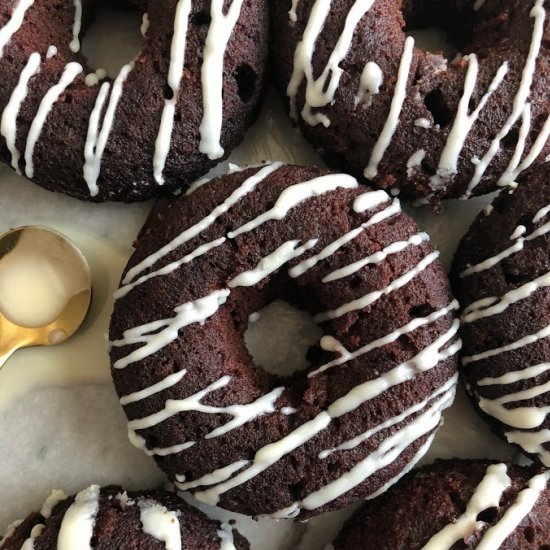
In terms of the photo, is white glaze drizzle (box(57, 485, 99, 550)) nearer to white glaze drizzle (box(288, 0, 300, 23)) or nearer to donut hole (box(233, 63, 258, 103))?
donut hole (box(233, 63, 258, 103))

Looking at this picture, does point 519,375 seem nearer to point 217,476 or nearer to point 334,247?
point 334,247

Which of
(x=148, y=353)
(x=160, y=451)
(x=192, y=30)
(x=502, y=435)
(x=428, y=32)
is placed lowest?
(x=160, y=451)

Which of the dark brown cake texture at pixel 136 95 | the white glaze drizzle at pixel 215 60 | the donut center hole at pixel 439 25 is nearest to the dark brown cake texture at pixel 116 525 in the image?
the dark brown cake texture at pixel 136 95

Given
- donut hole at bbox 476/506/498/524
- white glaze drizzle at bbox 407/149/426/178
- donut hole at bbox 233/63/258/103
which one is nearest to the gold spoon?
donut hole at bbox 233/63/258/103

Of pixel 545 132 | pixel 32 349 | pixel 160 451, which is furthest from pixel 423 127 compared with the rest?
pixel 32 349

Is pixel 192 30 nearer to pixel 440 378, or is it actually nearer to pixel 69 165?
pixel 69 165

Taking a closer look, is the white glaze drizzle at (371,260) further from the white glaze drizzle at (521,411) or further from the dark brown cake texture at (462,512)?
the dark brown cake texture at (462,512)
